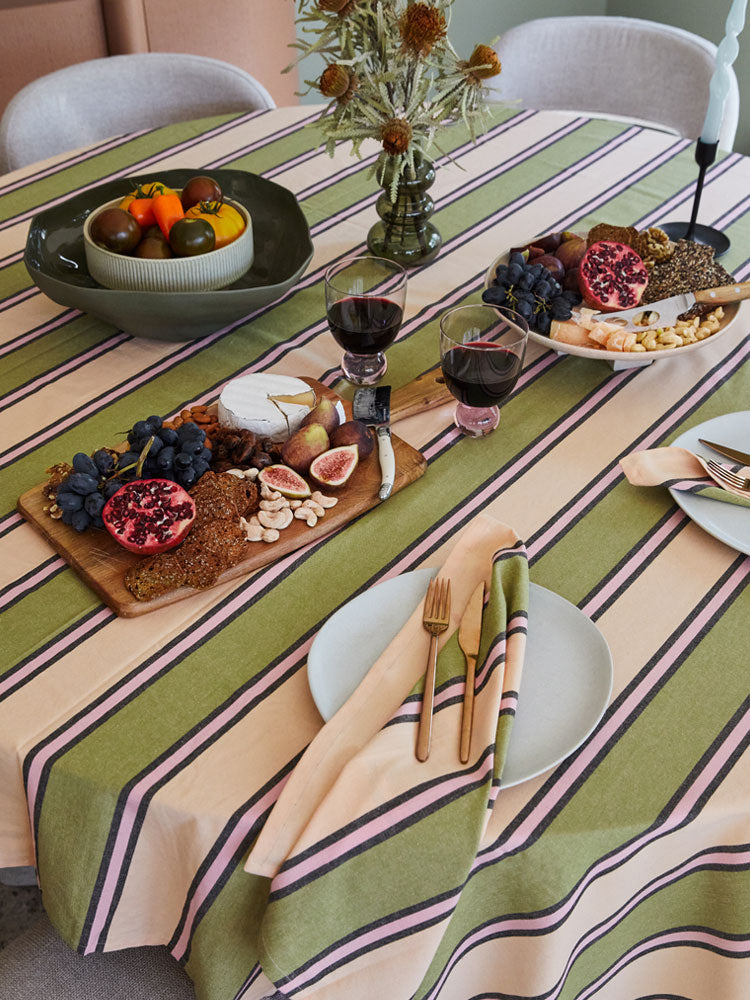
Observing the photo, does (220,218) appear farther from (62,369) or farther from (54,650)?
(54,650)

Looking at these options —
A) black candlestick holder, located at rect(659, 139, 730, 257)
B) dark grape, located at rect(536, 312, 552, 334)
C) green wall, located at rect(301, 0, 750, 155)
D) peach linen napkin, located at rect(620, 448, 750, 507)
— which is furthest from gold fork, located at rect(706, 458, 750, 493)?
green wall, located at rect(301, 0, 750, 155)

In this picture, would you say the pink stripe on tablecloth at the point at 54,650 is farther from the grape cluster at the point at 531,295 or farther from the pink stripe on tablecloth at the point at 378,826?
the grape cluster at the point at 531,295

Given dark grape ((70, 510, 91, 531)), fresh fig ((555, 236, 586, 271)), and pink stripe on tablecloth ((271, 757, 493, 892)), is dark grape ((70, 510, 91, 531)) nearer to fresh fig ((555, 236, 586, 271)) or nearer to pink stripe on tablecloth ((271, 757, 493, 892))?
pink stripe on tablecloth ((271, 757, 493, 892))

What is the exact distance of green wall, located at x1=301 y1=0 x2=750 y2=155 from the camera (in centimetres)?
342

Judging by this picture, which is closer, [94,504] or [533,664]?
[533,664]

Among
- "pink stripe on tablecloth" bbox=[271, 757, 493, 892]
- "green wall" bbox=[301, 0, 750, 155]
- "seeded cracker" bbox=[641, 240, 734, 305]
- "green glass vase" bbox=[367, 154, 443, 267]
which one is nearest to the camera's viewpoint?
"pink stripe on tablecloth" bbox=[271, 757, 493, 892]

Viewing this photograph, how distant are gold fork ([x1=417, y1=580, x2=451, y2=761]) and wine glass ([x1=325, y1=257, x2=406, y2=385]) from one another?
40 cm

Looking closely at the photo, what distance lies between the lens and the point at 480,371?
3.65 feet

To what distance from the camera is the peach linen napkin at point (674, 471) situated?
106 centimetres

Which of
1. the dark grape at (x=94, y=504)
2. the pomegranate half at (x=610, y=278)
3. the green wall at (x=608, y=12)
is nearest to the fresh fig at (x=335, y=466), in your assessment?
the dark grape at (x=94, y=504)

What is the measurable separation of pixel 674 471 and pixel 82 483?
66 cm

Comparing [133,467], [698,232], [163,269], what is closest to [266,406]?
[133,467]

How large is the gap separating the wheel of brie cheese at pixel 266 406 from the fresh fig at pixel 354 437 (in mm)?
51

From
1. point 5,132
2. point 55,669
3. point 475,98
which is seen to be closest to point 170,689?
point 55,669
